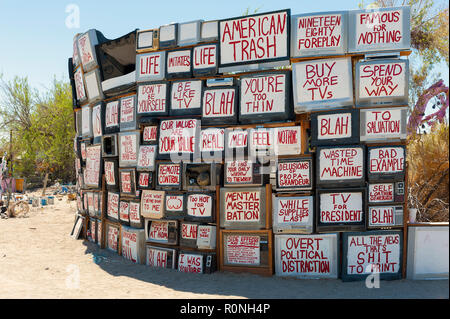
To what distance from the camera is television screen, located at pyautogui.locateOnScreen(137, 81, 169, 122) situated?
6816 mm

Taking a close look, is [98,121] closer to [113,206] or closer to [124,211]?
[113,206]

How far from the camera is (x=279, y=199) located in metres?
6.01

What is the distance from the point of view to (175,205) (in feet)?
21.7

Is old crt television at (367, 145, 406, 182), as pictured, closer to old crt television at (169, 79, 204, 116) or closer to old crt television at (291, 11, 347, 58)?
old crt television at (291, 11, 347, 58)

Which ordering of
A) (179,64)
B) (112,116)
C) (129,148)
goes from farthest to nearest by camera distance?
1. (112,116)
2. (129,148)
3. (179,64)

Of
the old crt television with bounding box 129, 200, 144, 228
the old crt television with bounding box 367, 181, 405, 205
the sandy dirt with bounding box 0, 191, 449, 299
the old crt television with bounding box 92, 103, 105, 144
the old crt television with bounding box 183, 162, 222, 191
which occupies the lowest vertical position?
the sandy dirt with bounding box 0, 191, 449, 299

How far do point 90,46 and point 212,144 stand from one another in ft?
14.2

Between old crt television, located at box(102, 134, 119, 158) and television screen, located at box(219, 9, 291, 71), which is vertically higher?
television screen, located at box(219, 9, 291, 71)

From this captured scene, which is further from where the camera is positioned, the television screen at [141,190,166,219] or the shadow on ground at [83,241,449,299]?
the television screen at [141,190,166,219]

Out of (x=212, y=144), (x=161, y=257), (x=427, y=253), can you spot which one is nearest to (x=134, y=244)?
(x=161, y=257)

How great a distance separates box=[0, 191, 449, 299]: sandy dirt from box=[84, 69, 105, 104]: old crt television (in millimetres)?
3542

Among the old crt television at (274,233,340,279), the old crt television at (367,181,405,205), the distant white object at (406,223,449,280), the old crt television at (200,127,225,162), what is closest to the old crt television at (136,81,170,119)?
the old crt television at (200,127,225,162)

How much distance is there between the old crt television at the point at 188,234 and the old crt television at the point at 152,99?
6.87 ft

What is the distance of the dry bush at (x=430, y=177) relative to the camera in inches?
308
